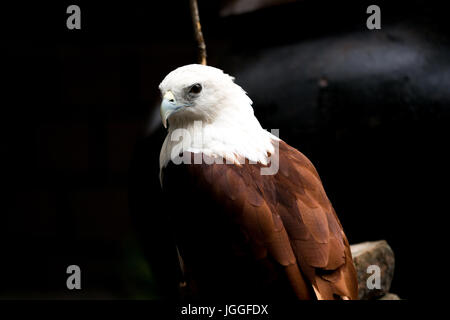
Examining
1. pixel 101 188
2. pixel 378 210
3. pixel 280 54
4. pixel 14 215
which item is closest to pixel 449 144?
pixel 378 210

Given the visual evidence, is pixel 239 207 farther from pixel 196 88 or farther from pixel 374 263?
pixel 374 263

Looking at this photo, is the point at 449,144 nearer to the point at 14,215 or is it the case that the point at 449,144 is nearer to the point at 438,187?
the point at 438,187

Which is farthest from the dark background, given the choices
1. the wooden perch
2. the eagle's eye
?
the eagle's eye

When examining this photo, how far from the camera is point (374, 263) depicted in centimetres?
133

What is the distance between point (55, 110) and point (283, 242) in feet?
6.33

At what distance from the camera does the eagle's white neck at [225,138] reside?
1059 mm

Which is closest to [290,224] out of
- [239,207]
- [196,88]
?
[239,207]

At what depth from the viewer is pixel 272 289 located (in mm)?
963

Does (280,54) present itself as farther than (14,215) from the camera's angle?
No

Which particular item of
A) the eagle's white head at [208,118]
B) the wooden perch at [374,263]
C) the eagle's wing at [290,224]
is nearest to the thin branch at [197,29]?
Answer: the eagle's white head at [208,118]

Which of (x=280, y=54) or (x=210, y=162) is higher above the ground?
(x=280, y=54)

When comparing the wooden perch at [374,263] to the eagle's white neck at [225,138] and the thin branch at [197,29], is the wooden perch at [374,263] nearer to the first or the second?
the eagle's white neck at [225,138]

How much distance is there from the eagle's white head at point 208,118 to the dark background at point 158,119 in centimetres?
44
